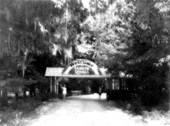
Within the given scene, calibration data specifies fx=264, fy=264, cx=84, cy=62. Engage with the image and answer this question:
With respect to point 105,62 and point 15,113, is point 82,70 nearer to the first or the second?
point 105,62

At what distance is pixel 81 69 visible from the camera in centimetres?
2291

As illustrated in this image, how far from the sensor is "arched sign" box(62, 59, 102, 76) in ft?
75.0

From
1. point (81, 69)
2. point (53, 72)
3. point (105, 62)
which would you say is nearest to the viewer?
point (105, 62)

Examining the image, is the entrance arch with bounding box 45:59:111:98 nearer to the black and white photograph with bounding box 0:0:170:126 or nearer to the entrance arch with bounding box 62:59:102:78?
the entrance arch with bounding box 62:59:102:78

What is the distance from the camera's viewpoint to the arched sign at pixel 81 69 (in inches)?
900

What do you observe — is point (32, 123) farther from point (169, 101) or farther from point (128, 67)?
point (169, 101)

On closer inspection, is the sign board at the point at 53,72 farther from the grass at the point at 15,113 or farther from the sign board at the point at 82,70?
the grass at the point at 15,113

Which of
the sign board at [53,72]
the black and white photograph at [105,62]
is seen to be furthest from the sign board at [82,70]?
the black and white photograph at [105,62]

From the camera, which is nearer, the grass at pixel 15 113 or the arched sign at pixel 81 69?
the grass at pixel 15 113

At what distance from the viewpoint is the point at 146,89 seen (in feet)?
60.0

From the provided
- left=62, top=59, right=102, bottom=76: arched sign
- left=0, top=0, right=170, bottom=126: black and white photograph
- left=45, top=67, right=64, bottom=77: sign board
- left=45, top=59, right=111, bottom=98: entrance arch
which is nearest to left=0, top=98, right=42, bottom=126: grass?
left=0, top=0, right=170, bottom=126: black and white photograph

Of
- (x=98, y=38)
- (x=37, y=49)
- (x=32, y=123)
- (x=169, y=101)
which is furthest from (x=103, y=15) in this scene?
(x=32, y=123)

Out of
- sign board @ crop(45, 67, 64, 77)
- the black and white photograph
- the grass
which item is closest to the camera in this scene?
the grass

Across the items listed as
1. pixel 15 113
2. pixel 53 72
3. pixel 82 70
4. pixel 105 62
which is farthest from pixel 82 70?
pixel 15 113
